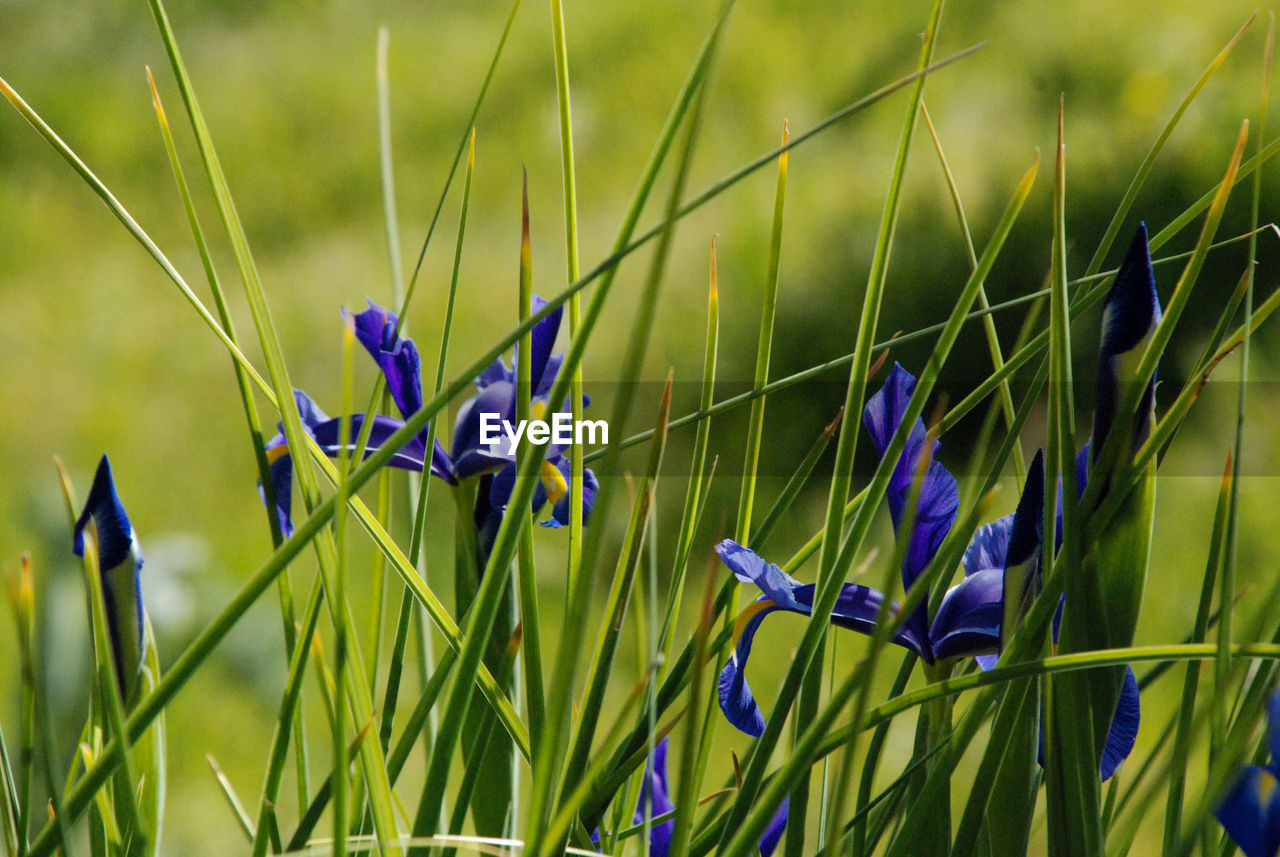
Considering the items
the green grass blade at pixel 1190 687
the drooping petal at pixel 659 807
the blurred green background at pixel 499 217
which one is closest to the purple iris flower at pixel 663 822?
the drooping petal at pixel 659 807

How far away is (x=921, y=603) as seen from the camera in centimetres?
28

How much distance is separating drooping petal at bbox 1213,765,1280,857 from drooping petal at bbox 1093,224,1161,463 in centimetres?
7

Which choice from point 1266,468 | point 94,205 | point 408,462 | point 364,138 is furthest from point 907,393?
point 94,205

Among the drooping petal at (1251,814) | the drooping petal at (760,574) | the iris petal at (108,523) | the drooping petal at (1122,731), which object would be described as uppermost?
the iris petal at (108,523)

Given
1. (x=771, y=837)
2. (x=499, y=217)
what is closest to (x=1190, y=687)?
(x=771, y=837)

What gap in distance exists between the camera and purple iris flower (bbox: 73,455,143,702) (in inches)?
10.6

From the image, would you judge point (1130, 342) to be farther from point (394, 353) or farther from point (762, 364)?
point (394, 353)

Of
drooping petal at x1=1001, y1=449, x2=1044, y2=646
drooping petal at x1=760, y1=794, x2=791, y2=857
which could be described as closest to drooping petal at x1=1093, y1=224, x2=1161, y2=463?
drooping petal at x1=1001, y1=449, x2=1044, y2=646

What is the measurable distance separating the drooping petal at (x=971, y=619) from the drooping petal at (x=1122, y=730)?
33 mm

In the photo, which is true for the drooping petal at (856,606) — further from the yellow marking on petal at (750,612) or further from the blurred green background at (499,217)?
the blurred green background at (499,217)

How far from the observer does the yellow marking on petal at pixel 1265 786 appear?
199 millimetres

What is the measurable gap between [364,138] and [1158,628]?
1390 millimetres

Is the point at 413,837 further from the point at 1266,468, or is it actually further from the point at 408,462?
the point at 1266,468

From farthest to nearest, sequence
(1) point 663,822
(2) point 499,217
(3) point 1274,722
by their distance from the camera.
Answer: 1. (2) point 499,217
2. (1) point 663,822
3. (3) point 1274,722
